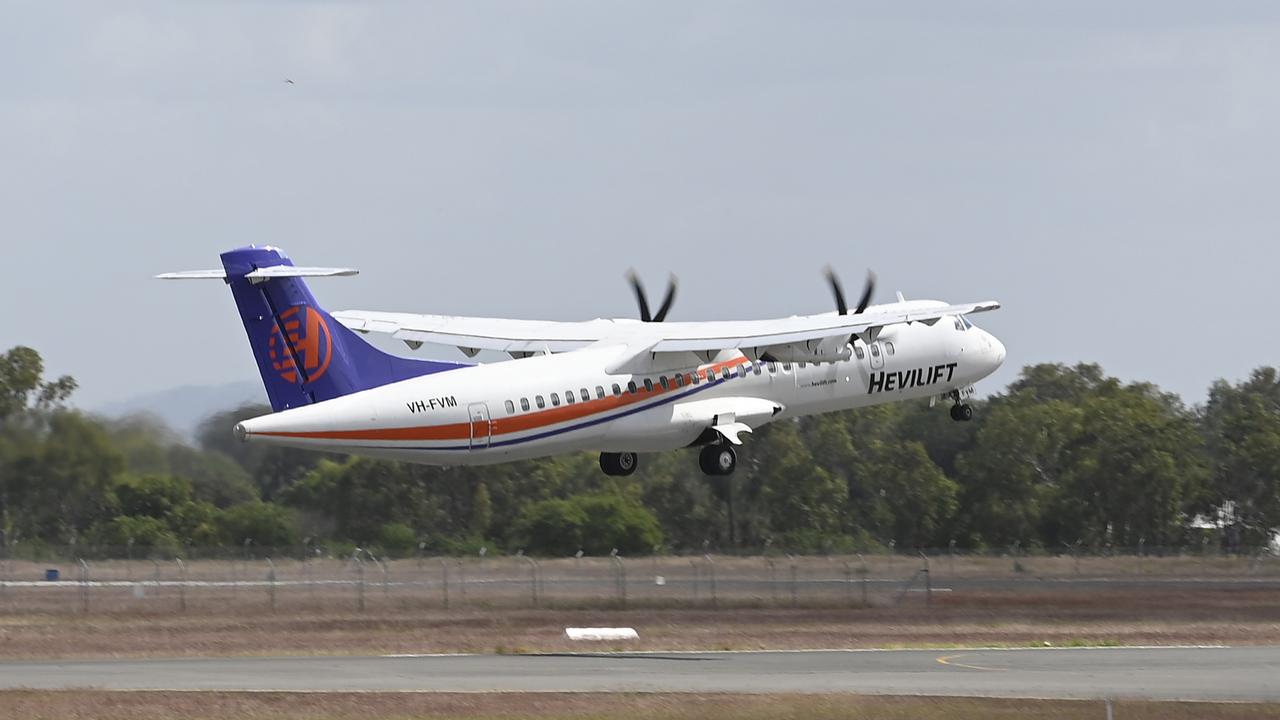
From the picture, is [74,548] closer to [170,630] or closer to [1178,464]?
[170,630]

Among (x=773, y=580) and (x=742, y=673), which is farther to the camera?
(x=773, y=580)

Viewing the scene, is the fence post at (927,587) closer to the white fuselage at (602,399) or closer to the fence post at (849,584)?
the fence post at (849,584)

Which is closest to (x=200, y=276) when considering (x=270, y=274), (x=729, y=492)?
(x=270, y=274)

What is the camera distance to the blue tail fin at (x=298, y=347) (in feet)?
159

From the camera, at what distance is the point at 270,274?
4931cm

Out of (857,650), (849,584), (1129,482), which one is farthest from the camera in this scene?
(1129,482)

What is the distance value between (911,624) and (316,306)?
57.0 ft

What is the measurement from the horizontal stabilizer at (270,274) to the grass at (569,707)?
14.5 m

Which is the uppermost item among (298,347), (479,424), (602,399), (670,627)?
(298,347)

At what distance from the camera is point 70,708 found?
34.2 metres

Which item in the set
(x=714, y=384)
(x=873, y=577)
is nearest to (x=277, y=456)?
(x=873, y=577)

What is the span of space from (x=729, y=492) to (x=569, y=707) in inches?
2036

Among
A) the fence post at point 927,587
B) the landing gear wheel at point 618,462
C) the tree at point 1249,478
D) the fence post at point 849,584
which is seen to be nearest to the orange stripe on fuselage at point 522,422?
the landing gear wheel at point 618,462

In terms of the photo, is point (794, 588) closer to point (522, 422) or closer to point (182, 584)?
point (522, 422)
